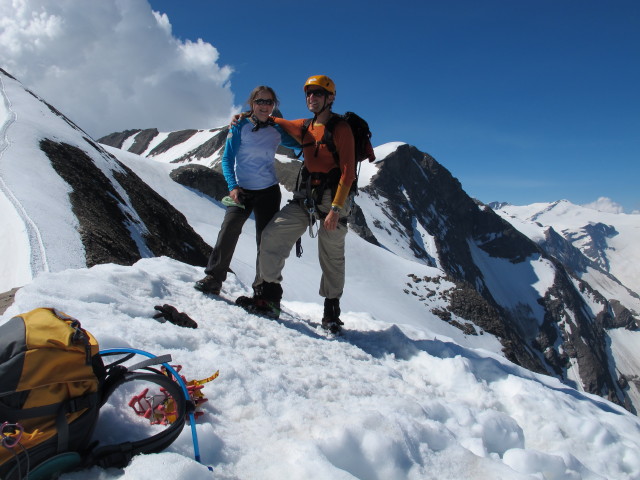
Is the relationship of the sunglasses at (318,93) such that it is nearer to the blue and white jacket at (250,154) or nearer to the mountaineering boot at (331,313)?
the blue and white jacket at (250,154)

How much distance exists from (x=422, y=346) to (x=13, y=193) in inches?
452

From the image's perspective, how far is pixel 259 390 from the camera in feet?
12.7

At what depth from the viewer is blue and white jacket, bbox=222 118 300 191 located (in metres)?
6.82

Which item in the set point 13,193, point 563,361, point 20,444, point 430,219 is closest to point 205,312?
point 20,444

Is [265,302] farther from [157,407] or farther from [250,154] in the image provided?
[157,407]

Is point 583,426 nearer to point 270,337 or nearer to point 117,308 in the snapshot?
point 270,337

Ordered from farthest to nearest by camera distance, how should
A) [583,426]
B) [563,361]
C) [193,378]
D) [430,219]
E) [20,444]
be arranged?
[430,219], [563,361], [583,426], [193,378], [20,444]

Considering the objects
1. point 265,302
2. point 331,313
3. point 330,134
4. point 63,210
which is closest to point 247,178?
point 330,134

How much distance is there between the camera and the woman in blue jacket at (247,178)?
6.80 meters

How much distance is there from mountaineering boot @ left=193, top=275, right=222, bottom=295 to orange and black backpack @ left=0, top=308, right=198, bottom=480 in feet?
13.6

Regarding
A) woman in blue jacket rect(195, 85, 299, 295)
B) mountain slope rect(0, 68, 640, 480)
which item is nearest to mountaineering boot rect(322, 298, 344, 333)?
mountain slope rect(0, 68, 640, 480)

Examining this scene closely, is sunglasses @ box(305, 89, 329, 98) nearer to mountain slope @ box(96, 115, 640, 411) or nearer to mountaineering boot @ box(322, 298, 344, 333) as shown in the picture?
mountaineering boot @ box(322, 298, 344, 333)

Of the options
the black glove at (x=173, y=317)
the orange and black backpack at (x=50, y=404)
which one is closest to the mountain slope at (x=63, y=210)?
the black glove at (x=173, y=317)

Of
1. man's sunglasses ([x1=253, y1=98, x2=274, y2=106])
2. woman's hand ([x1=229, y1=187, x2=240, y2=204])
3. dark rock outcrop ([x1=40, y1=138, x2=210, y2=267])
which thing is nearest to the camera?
man's sunglasses ([x1=253, y1=98, x2=274, y2=106])
